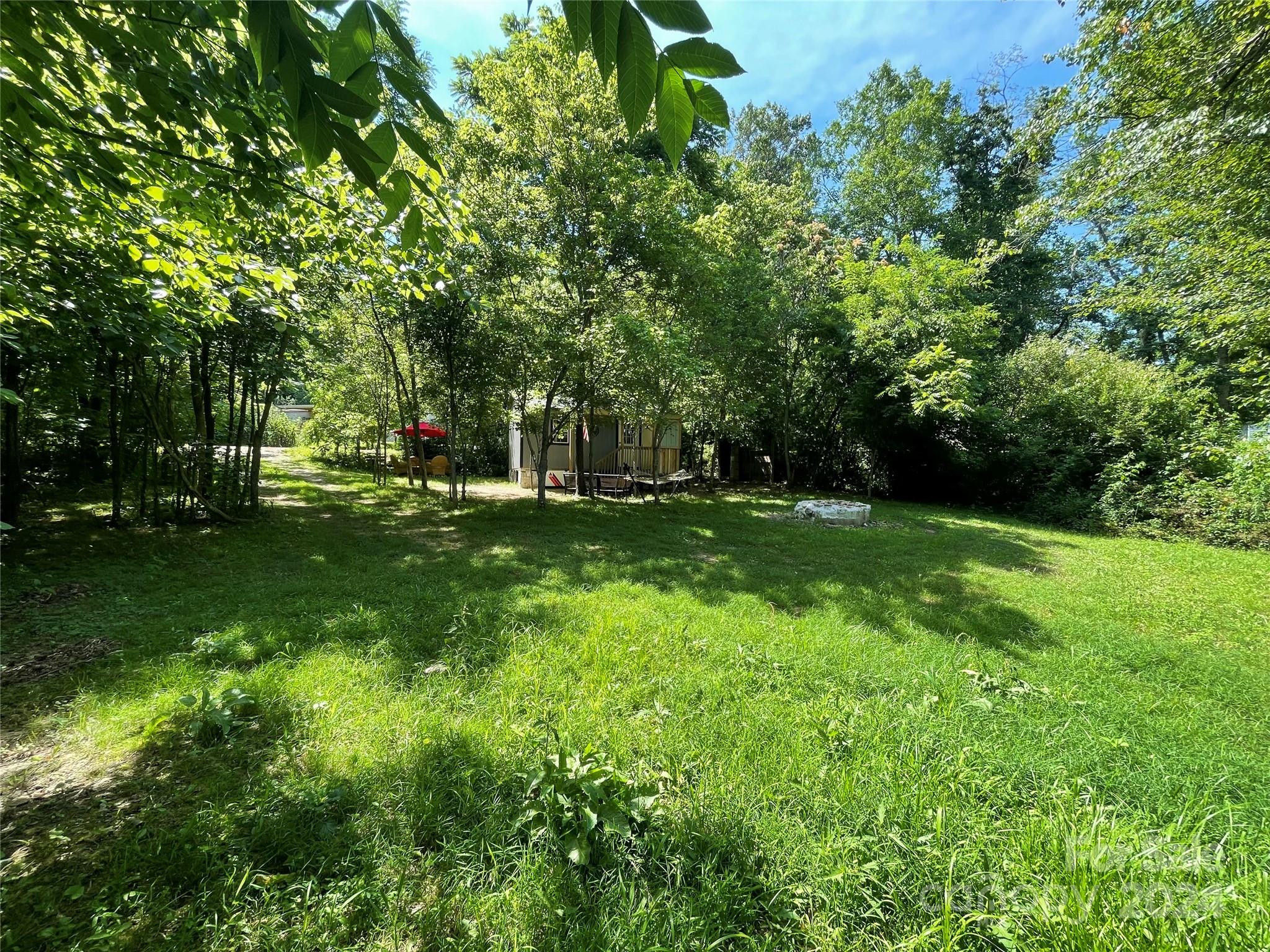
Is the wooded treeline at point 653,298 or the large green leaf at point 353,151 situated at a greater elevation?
the wooded treeline at point 653,298

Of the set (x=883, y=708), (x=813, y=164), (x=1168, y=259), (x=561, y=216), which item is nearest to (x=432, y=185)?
(x=883, y=708)

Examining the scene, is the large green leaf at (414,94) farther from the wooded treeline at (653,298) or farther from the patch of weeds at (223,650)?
the patch of weeds at (223,650)

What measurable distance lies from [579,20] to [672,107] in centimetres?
24

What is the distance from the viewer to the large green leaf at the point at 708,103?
1.05 m

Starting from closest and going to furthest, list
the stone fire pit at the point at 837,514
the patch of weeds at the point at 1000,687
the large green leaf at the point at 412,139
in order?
the large green leaf at the point at 412,139 < the patch of weeds at the point at 1000,687 < the stone fire pit at the point at 837,514

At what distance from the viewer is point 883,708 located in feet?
7.75

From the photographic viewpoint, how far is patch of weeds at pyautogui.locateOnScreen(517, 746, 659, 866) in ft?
5.00

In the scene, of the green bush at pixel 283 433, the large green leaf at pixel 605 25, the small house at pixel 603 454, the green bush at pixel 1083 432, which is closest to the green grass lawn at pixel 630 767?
the large green leaf at pixel 605 25

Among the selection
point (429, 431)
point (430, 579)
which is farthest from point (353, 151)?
point (429, 431)

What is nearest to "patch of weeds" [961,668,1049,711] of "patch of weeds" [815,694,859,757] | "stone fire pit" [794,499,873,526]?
"patch of weeds" [815,694,859,757]

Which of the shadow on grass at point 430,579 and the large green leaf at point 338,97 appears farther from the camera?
the shadow on grass at point 430,579

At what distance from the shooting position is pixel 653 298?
943cm

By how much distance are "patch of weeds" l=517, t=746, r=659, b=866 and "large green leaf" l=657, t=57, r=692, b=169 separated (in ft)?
6.44

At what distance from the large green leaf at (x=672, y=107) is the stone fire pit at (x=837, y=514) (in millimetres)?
8696
